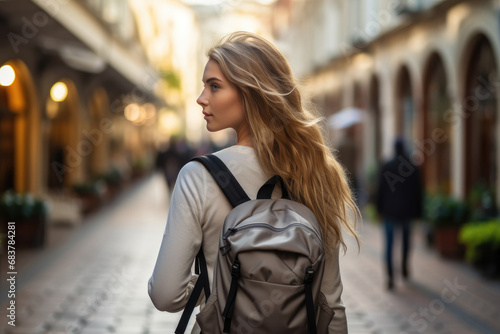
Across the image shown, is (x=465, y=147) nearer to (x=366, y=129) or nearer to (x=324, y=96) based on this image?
(x=366, y=129)

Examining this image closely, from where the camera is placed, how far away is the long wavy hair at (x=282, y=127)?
2129mm

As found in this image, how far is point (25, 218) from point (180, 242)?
10.3 meters

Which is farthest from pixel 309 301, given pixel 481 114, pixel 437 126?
pixel 437 126

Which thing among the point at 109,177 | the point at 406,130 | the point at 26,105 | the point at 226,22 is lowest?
the point at 109,177

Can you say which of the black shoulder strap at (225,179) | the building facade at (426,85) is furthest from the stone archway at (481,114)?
the black shoulder strap at (225,179)

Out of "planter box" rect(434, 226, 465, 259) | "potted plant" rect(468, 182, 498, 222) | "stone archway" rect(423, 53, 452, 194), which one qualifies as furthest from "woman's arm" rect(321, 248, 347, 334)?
"stone archway" rect(423, 53, 452, 194)

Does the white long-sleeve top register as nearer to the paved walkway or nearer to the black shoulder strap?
the black shoulder strap

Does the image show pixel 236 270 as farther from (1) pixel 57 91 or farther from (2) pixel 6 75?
(1) pixel 57 91

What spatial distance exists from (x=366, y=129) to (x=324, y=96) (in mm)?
9238

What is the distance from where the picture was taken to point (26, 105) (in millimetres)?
15438

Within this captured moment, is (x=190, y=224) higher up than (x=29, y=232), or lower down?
higher up

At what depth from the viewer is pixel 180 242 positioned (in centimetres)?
203

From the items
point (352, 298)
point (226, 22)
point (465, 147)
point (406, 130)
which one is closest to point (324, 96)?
point (406, 130)

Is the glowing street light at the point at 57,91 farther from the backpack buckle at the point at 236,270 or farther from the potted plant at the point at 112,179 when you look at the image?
the backpack buckle at the point at 236,270
